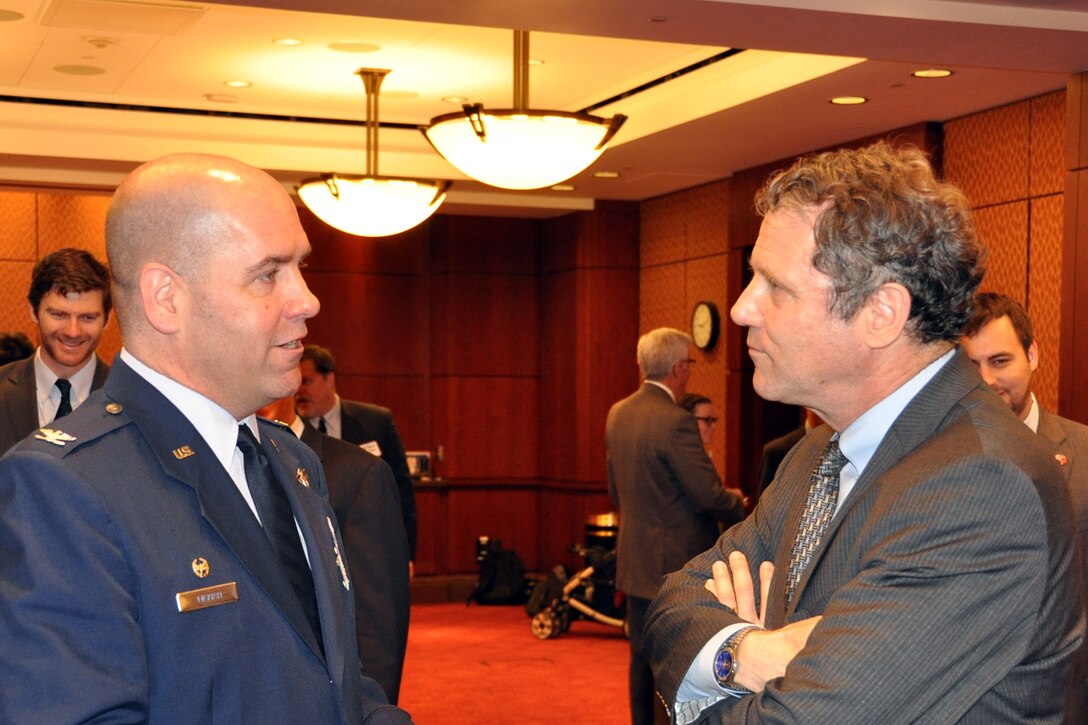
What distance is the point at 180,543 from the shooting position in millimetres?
1696

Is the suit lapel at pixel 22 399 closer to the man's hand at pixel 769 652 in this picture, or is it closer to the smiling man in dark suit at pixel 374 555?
the smiling man in dark suit at pixel 374 555

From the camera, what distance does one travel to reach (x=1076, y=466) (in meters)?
3.51

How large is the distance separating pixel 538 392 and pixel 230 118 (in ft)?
12.9

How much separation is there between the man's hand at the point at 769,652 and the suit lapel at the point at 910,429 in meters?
0.07

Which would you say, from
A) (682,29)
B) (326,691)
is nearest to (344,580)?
(326,691)

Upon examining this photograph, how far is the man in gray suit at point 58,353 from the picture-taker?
3.96 metres

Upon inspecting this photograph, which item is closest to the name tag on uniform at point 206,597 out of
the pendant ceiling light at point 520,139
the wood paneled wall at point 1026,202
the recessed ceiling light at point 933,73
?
the pendant ceiling light at point 520,139

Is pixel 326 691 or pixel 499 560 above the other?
pixel 326 691

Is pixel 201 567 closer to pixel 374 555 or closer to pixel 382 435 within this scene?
pixel 374 555

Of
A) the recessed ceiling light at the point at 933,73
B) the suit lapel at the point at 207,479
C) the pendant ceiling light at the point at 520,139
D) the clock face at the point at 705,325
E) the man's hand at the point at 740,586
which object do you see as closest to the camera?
the suit lapel at the point at 207,479

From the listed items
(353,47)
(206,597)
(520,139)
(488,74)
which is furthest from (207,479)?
(488,74)

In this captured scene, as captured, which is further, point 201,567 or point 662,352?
point 662,352

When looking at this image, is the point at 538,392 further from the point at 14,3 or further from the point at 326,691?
the point at 326,691

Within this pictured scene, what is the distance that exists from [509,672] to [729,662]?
6417mm
